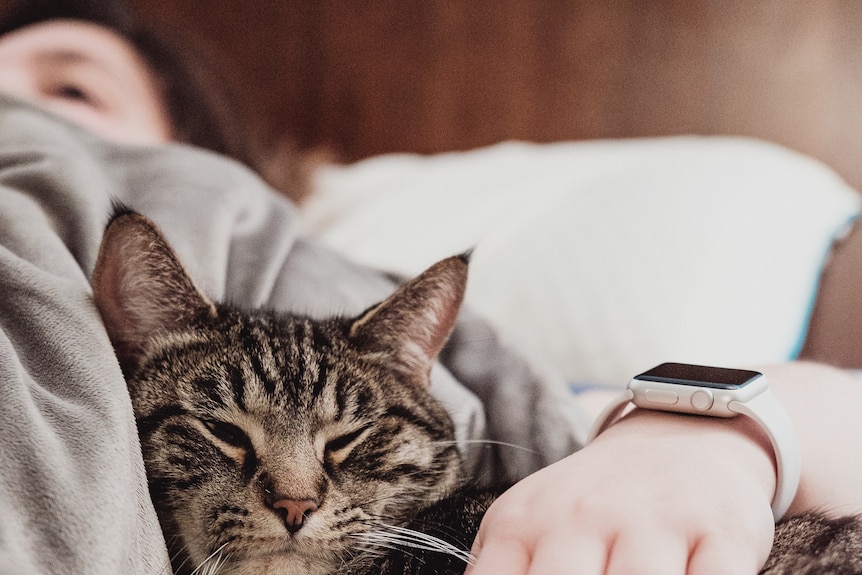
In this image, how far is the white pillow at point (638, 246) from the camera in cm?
117

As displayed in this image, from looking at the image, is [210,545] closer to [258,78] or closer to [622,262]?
[622,262]

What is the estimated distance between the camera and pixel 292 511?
1.90 feet

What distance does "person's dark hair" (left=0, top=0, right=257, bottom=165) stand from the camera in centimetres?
148

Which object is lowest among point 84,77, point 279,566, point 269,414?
point 279,566

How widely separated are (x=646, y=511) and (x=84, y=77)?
116cm

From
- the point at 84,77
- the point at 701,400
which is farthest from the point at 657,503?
the point at 84,77

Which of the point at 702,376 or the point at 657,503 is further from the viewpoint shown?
the point at 702,376

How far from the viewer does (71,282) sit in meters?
0.60

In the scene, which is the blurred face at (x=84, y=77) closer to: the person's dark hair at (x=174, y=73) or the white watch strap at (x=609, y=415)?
the person's dark hair at (x=174, y=73)

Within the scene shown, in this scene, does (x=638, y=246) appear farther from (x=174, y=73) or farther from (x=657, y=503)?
(x=174, y=73)

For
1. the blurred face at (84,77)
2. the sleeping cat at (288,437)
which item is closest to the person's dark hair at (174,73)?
the blurred face at (84,77)

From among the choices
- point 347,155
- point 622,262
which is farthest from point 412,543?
point 347,155

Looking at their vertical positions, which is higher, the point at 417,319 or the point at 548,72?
the point at 548,72

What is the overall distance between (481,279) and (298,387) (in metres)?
0.74
